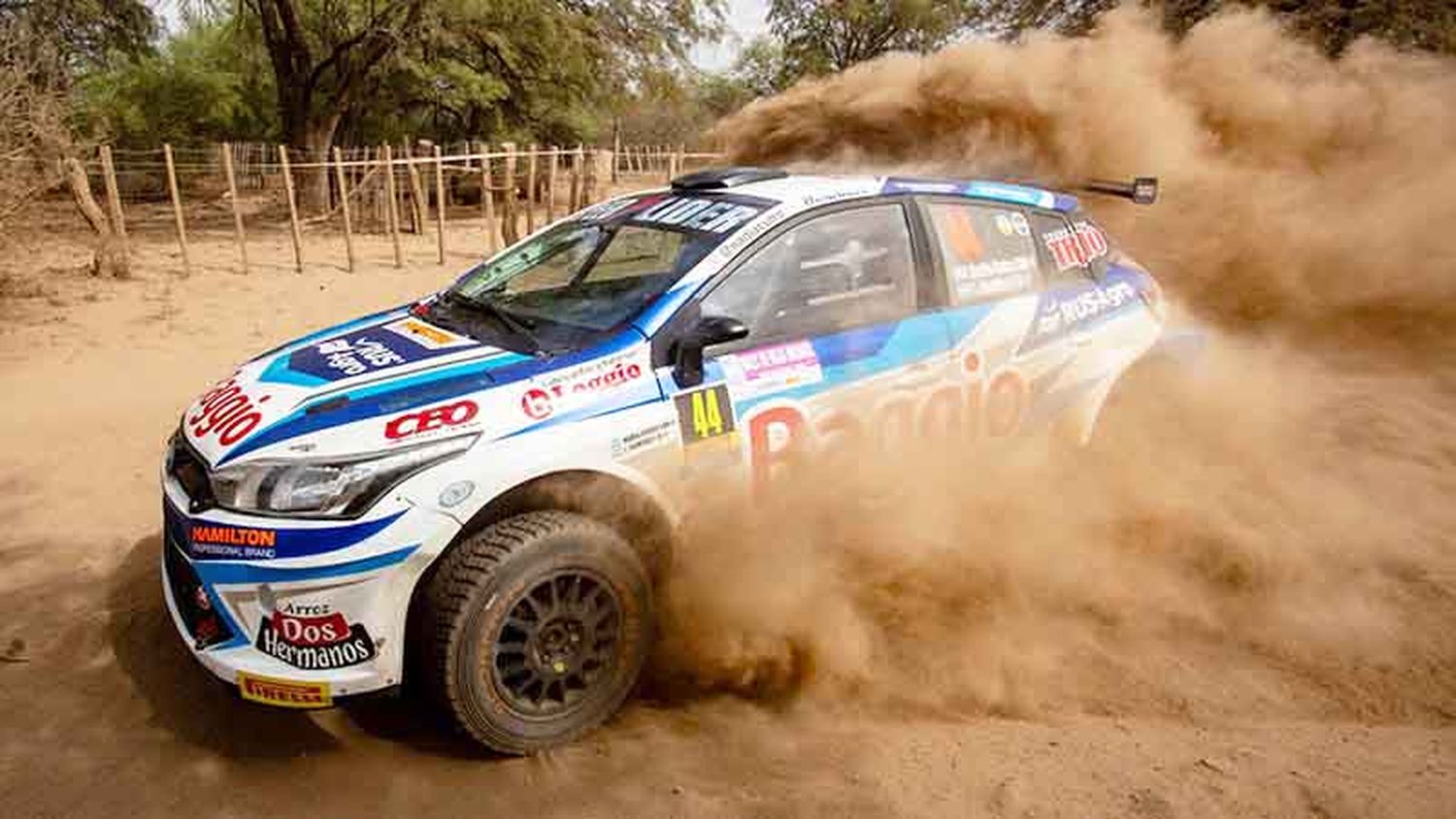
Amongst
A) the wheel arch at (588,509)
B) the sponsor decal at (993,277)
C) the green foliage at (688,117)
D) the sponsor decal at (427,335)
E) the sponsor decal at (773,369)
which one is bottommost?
the wheel arch at (588,509)

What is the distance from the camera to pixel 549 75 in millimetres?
23266

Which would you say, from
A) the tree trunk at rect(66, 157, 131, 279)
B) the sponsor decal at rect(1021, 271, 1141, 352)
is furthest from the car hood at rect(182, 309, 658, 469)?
the tree trunk at rect(66, 157, 131, 279)

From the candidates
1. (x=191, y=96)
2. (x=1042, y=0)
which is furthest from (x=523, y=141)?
(x=1042, y=0)

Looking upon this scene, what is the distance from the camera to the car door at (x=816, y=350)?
3055 millimetres

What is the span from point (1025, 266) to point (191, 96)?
32.8m

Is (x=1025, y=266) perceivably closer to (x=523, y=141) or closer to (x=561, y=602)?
(x=561, y=602)

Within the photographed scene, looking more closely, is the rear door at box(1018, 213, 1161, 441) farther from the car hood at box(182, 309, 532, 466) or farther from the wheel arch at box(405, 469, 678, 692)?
the car hood at box(182, 309, 532, 466)

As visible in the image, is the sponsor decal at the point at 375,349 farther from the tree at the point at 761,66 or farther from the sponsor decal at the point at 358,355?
the tree at the point at 761,66

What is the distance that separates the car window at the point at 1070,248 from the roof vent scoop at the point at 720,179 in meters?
1.24

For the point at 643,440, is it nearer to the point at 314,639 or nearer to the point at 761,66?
the point at 314,639

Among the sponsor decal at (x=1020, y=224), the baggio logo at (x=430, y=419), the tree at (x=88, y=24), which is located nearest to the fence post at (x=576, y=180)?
the tree at (x=88, y=24)

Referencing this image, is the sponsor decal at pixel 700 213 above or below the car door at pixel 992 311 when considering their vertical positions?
above

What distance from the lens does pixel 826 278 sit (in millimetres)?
3402

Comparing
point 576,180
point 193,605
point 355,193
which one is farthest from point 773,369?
point 355,193
